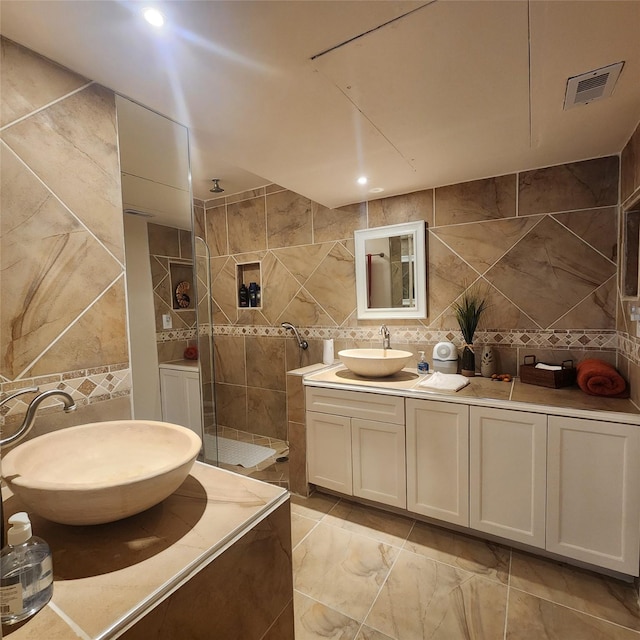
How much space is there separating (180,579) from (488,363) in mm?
2098

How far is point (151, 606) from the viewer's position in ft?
2.06

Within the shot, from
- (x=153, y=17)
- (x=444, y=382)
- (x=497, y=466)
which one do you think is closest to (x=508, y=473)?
(x=497, y=466)

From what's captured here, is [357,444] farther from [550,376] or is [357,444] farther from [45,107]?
[45,107]

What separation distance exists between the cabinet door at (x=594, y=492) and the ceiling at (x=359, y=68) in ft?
4.67

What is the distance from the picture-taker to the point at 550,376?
6.44ft

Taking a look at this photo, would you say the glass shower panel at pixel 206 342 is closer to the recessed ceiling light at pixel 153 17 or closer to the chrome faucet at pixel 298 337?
the chrome faucet at pixel 298 337

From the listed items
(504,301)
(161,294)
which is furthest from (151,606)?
(504,301)

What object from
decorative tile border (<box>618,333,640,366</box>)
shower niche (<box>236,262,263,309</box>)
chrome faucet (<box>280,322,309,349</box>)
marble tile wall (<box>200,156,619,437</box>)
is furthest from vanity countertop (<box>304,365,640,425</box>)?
shower niche (<box>236,262,263,309</box>)

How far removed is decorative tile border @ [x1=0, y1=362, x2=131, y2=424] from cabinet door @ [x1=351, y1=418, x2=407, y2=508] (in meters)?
1.35

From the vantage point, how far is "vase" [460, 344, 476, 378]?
7.55 ft

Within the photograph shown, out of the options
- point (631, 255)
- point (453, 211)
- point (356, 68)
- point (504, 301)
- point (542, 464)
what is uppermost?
point (356, 68)

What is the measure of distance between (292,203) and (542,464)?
2579mm

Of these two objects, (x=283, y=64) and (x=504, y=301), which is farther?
(x=504, y=301)

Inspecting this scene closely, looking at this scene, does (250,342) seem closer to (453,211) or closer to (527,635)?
(453,211)
